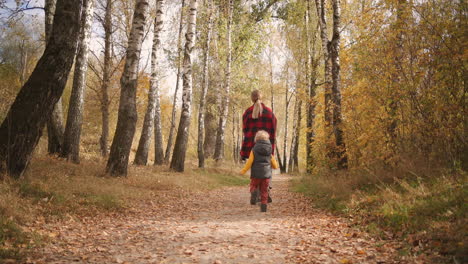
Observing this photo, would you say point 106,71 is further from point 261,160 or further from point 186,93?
point 261,160

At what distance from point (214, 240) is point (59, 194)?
3735 millimetres

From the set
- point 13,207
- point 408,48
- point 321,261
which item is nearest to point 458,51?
point 408,48

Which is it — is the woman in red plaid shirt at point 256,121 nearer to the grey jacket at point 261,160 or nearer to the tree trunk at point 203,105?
the grey jacket at point 261,160

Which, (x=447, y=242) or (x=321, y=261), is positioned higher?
(x=447, y=242)

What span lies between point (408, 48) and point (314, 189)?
5.32 m

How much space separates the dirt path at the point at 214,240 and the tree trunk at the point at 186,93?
7723 millimetres

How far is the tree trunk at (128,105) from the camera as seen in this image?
1084 centimetres

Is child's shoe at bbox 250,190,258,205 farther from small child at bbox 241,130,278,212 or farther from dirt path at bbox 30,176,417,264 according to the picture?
dirt path at bbox 30,176,417,264

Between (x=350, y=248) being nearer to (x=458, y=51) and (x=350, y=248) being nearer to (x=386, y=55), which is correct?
(x=458, y=51)

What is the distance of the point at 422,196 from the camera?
18.9 feet

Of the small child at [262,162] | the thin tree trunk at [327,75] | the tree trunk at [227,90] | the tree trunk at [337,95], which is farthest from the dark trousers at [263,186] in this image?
the tree trunk at [227,90]

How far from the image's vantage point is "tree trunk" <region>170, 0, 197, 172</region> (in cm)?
1482

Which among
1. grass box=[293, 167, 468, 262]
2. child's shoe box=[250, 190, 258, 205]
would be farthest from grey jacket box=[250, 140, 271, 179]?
grass box=[293, 167, 468, 262]

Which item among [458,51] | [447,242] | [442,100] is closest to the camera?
[447,242]
